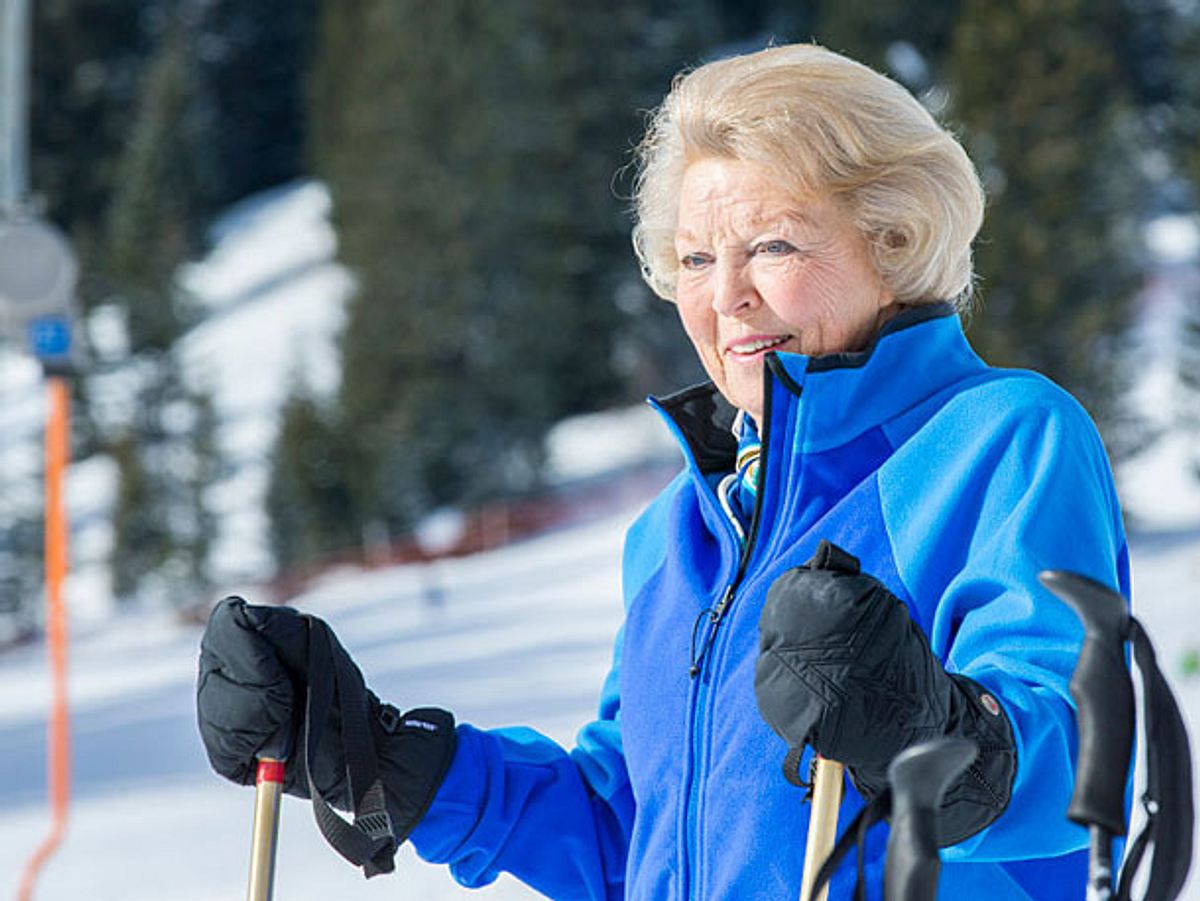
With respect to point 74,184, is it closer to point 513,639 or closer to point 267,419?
point 267,419

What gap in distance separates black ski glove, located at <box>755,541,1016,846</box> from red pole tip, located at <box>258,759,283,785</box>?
0.75m

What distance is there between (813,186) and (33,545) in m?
32.2

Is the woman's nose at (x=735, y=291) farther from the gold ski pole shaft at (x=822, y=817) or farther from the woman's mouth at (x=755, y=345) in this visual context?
the gold ski pole shaft at (x=822, y=817)

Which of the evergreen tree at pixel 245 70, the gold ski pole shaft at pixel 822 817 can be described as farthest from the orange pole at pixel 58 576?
the evergreen tree at pixel 245 70

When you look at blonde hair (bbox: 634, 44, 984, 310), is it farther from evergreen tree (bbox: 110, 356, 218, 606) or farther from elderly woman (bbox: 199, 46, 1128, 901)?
evergreen tree (bbox: 110, 356, 218, 606)

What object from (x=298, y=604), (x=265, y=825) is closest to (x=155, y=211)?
(x=298, y=604)

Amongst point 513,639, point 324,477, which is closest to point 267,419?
point 324,477

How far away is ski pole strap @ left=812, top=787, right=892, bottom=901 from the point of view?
5.19 feet

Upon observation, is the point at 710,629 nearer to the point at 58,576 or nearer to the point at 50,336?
the point at 50,336

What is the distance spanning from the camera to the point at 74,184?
4347 cm

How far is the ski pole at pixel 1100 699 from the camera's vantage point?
4.75 feet

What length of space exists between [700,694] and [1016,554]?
44cm

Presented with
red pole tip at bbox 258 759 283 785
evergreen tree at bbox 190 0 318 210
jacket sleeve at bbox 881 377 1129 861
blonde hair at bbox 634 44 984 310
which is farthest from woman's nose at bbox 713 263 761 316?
evergreen tree at bbox 190 0 318 210

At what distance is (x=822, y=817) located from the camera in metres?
1.72
